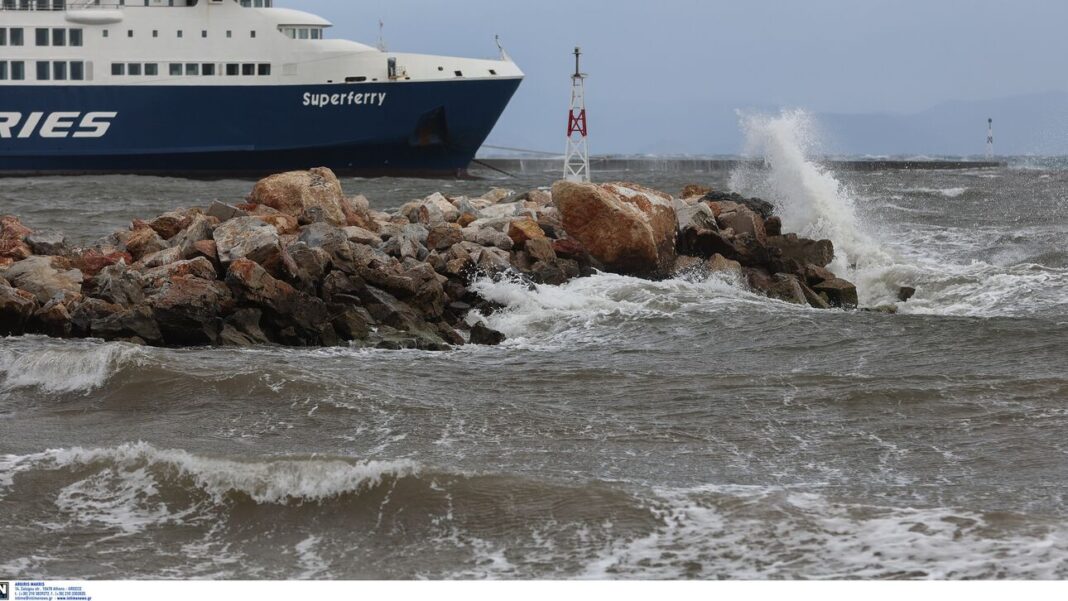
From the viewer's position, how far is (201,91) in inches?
1519

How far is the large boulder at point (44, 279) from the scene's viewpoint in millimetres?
12656

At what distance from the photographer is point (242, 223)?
13398 millimetres

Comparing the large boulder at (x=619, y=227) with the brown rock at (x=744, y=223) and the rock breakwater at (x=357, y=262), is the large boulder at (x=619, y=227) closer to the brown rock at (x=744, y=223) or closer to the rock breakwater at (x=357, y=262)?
the rock breakwater at (x=357, y=262)

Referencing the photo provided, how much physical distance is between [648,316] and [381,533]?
6966 millimetres

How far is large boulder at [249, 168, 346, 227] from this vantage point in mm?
15617

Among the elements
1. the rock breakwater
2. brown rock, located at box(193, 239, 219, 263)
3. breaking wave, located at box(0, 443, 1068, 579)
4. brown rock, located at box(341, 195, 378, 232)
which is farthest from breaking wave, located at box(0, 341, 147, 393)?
brown rock, located at box(341, 195, 378, 232)

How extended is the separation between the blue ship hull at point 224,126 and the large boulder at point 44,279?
26.4 m

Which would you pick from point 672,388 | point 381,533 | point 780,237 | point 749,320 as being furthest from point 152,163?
point 381,533

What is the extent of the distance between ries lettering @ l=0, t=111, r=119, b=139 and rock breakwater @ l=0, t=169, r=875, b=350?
2378 cm

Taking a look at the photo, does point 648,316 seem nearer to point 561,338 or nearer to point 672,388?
point 561,338

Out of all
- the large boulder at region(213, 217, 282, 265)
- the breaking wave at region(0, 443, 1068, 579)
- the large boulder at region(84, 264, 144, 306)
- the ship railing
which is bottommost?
the breaking wave at region(0, 443, 1068, 579)

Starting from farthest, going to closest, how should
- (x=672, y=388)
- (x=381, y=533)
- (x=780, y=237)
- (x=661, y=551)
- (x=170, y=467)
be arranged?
(x=780, y=237), (x=672, y=388), (x=170, y=467), (x=381, y=533), (x=661, y=551)

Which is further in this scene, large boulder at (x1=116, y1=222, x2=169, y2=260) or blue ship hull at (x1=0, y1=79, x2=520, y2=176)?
blue ship hull at (x1=0, y1=79, x2=520, y2=176)

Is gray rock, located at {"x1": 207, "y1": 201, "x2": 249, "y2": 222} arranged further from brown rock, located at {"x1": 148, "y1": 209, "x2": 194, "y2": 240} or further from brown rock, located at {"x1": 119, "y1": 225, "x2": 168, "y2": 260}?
brown rock, located at {"x1": 119, "y1": 225, "x2": 168, "y2": 260}
